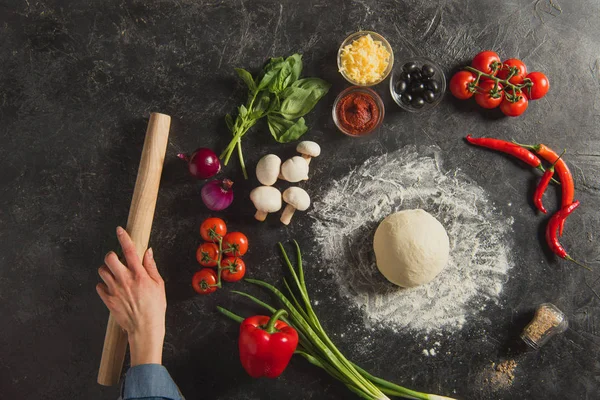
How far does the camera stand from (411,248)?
221 cm

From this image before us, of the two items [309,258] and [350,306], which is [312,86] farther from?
[350,306]

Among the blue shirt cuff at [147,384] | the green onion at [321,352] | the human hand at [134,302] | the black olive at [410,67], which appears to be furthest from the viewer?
the black olive at [410,67]

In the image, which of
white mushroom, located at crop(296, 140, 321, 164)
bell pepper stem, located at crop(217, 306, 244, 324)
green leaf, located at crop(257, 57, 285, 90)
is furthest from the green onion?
green leaf, located at crop(257, 57, 285, 90)

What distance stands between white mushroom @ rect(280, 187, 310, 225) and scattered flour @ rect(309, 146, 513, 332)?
0.11 meters

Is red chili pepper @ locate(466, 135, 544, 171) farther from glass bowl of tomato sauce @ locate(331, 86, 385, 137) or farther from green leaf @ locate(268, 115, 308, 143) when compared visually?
green leaf @ locate(268, 115, 308, 143)

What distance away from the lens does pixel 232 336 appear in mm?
2377

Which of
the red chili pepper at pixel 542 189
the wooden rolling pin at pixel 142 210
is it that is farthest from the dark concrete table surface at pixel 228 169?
the wooden rolling pin at pixel 142 210

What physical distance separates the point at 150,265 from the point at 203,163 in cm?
53

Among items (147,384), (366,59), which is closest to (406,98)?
(366,59)

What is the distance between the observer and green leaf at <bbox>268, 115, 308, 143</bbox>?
233 cm

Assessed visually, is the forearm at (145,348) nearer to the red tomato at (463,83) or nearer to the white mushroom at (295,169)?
the white mushroom at (295,169)

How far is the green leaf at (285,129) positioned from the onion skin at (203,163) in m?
0.31

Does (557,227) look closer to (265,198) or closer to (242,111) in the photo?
(265,198)

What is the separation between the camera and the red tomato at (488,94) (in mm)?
2358
